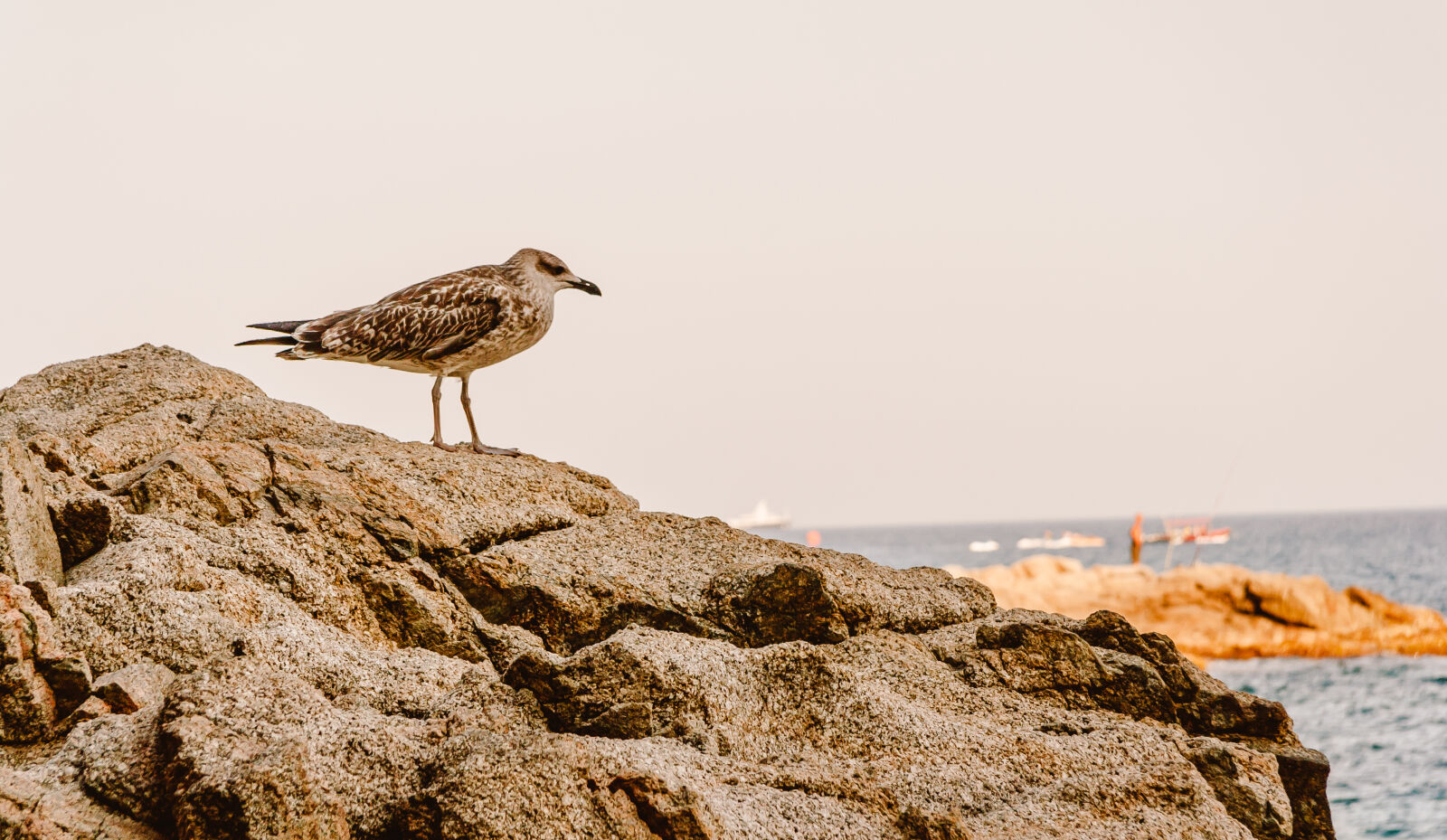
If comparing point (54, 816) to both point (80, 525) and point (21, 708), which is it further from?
point (80, 525)

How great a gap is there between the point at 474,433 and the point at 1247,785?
5402 mm

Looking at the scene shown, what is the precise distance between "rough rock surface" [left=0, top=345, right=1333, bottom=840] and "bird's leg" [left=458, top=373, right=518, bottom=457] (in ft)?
3.31

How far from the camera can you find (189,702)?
3.27 metres

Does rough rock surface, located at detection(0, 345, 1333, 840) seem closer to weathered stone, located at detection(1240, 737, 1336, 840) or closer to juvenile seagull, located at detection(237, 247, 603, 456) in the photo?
weathered stone, located at detection(1240, 737, 1336, 840)

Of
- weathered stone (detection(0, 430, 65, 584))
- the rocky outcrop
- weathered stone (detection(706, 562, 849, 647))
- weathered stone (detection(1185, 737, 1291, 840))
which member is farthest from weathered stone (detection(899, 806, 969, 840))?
the rocky outcrop

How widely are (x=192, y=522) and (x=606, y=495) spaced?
234 centimetres

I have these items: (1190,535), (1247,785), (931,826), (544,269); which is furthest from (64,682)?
(1190,535)

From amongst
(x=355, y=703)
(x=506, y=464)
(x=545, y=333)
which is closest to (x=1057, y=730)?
(x=355, y=703)

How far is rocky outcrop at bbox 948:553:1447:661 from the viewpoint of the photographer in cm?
3434

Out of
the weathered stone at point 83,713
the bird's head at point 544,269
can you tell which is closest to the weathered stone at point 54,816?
the weathered stone at point 83,713

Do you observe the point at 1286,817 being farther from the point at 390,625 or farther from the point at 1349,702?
the point at 1349,702

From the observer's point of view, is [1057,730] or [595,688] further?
[1057,730]

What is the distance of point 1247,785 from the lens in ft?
13.3

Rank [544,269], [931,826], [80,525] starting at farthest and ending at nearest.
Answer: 1. [544,269]
2. [80,525]
3. [931,826]
